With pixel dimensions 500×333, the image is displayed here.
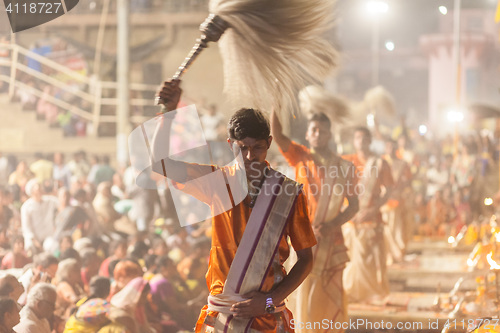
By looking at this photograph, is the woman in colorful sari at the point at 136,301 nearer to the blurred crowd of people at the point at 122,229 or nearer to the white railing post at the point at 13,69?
the blurred crowd of people at the point at 122,229

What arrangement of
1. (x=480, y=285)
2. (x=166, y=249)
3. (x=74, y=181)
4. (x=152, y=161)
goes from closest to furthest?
(x=152, y=161) → (x=480, y=285) → (x=166, y=249) → (x=74, y=181)

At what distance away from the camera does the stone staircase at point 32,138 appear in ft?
30.6

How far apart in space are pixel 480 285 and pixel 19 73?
6.02 metres

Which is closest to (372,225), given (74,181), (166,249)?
(166,249)

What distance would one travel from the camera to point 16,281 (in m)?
5.49

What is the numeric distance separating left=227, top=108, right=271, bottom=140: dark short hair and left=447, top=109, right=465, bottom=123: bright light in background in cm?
709

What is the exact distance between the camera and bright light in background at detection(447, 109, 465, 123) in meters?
9.42

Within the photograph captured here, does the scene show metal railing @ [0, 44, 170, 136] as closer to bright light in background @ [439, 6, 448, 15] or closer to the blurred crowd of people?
the blurred crowd of people

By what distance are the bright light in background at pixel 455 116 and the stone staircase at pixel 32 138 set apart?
4461 millimetres

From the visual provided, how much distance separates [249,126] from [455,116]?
726 cm

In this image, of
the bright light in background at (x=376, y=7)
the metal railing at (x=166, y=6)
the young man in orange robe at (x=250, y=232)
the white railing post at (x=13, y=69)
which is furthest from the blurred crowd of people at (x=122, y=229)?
the metal railing at (x=166, y=6)

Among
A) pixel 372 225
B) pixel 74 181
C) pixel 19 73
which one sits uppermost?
pixel 19 73

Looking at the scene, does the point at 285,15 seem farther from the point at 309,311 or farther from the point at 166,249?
the point at 166,249

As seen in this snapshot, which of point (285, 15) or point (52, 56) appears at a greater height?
point (52, 56)
